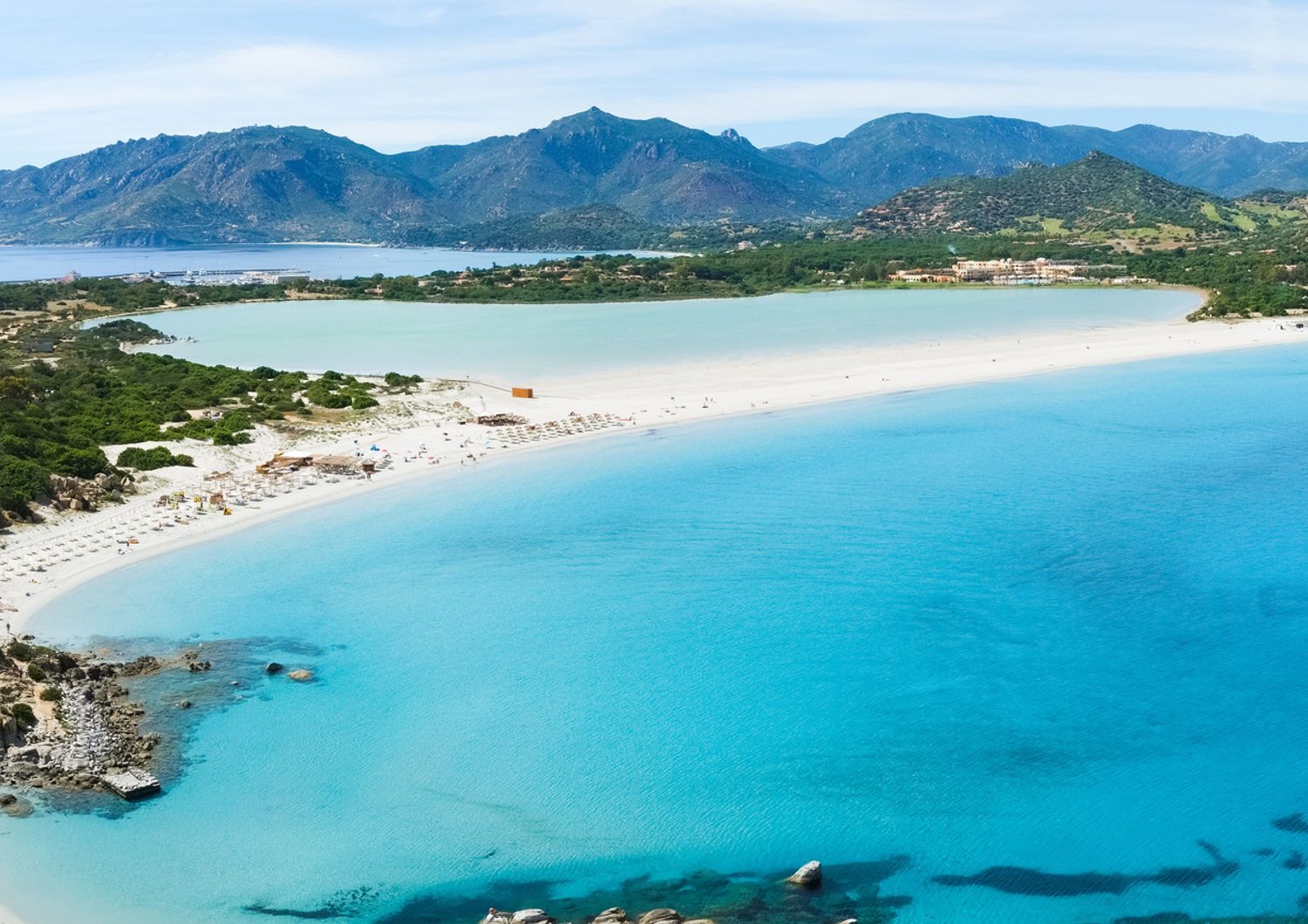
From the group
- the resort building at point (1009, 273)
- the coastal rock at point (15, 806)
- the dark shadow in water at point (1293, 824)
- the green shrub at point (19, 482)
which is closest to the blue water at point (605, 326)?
the resort building at point (1009, 273)

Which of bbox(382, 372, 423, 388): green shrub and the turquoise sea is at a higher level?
bbox(382, 372, 423, 388): green shrub

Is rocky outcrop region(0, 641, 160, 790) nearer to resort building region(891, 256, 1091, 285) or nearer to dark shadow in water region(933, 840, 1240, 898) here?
dark shadow in water region(933, 840, 1240, 898)

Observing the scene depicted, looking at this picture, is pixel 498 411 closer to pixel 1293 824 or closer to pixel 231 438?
pixel 231 438

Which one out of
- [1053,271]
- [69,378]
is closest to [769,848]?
[69,378]

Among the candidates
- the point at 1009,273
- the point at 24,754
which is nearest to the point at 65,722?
the point at 24,754

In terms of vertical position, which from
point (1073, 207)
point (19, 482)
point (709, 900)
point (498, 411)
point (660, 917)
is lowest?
point (709, 900)

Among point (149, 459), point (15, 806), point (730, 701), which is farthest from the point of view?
point (149, 459)

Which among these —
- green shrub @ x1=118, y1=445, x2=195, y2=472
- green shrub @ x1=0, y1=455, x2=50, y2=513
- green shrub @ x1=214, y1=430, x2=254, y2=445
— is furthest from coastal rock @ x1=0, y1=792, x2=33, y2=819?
green shrub @ x1=214, y1=430, x2=254, y2=445
